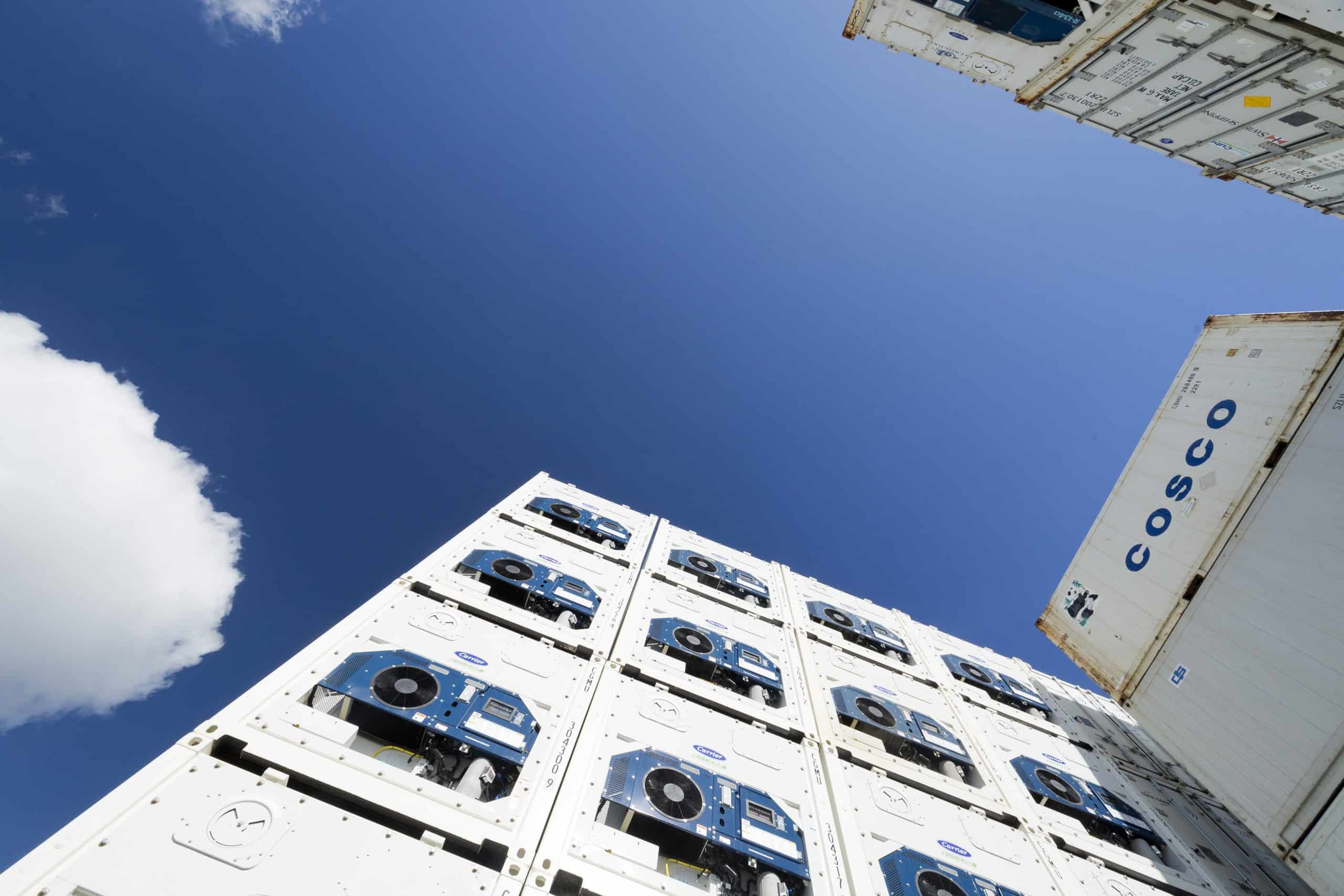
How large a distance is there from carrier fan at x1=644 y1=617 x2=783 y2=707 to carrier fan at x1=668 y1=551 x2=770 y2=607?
1.95 meters

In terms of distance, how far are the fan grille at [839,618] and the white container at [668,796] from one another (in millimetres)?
3877

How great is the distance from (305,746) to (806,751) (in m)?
4.70

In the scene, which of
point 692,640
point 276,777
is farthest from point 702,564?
point 276,777

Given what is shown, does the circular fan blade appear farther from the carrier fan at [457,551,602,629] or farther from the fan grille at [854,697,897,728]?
the fan grille at [854,697,897,728]

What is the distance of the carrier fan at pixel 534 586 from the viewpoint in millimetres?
6621

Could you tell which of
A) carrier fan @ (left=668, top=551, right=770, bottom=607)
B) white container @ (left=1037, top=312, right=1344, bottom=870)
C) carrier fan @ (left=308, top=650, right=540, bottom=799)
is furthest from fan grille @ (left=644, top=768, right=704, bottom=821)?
white container @ (left=1037, top=312, right=1344, bottom=870)

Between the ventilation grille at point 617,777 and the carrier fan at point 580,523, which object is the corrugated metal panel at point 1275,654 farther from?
the carrier fan at point 580,523

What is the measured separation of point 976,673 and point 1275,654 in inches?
167

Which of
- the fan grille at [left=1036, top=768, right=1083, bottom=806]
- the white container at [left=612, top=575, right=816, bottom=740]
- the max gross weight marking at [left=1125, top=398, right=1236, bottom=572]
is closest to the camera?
the white container at [left=612, top=575, right=816, bottom=740]

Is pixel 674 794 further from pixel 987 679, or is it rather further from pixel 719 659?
pixel 987 679

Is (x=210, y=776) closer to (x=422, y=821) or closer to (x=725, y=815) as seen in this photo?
(x=422, y=821)

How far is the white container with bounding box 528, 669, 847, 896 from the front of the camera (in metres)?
3.85

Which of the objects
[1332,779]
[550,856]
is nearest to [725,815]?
[550,856]

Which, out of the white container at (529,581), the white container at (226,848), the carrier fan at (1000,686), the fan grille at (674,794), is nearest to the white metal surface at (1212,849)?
the carrier fan at (1000,686)
